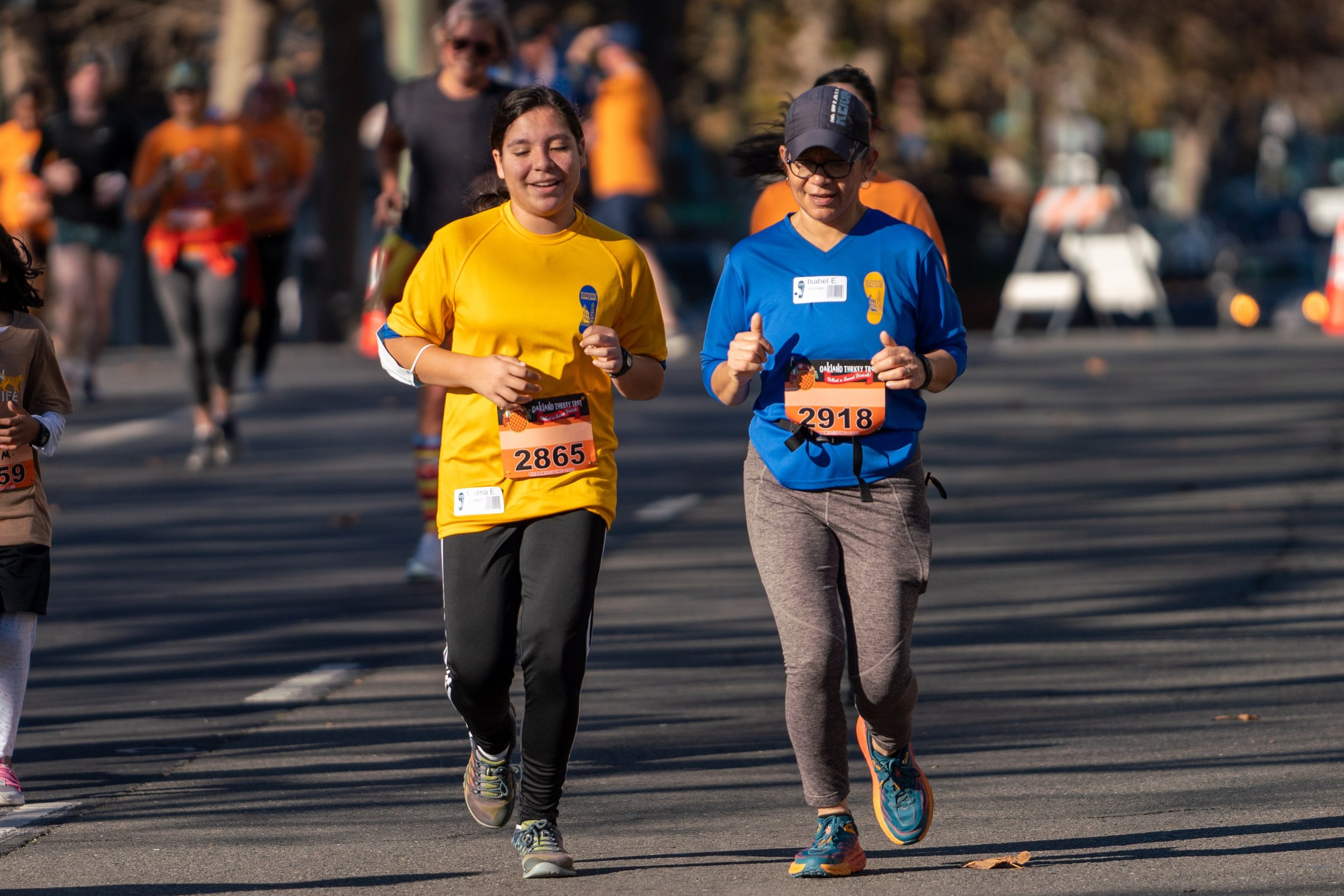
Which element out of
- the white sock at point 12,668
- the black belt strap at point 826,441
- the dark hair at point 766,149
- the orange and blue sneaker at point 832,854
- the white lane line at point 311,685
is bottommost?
the white lane line at point 311,685

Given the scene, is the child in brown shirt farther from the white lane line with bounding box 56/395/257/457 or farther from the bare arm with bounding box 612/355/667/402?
the white lane line with bounding box 56/395/257/457

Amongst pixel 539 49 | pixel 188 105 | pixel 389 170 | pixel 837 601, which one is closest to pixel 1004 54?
pixel 539 49

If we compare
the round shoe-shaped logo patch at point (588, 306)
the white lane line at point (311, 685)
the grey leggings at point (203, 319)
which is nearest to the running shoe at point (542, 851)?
the round shoe-shaped logo patch at point (588, 306)

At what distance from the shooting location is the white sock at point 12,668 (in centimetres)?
602

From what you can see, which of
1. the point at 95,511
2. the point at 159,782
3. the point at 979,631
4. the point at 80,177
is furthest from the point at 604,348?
the point at 80,177

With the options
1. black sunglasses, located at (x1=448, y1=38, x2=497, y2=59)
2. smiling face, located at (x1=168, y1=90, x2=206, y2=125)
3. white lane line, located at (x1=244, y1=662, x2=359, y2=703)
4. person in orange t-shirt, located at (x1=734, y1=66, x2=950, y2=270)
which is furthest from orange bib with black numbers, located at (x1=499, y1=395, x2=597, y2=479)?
smiling face, located at (x1=168, y1=90, x2=206, y2=125)

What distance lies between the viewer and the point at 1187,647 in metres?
8.23

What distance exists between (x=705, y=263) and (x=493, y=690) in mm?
23785

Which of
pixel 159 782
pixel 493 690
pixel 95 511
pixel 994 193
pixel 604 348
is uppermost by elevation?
pixel 604 348

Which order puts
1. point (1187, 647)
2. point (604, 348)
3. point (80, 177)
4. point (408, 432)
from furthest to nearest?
point (80, 177), point (408, 432), point (1187, 647), point (604, 348)

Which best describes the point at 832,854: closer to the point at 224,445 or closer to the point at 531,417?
the point at 531,417

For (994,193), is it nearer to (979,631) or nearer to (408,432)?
(408,432)

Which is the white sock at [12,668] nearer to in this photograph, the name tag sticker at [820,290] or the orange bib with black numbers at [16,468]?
the orange bib with black numbers at [16,468]

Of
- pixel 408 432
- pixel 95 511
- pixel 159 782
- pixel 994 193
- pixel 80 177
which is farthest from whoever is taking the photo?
pixel 994 193
